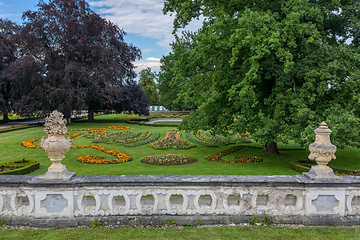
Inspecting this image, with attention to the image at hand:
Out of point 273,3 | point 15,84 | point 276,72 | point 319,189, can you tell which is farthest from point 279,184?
point 15,84

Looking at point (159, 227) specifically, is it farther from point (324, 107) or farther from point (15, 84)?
point (15, 84)

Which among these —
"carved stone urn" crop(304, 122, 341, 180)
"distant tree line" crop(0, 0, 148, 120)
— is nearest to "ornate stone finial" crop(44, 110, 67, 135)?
"carved stone urn" crop(304, 122, 341, 180)

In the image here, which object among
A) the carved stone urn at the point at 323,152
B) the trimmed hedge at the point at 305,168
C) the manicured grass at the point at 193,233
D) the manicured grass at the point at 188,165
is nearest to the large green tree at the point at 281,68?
the trimmed hedge at the point at 305,168

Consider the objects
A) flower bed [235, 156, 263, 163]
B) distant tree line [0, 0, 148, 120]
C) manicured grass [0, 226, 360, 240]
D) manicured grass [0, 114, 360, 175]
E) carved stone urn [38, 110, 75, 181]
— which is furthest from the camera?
distant tree line [0, 0, 148, 120]

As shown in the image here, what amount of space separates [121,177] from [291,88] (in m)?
9.25

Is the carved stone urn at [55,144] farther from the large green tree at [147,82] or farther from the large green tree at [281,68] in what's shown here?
the large green tree at [147,82]

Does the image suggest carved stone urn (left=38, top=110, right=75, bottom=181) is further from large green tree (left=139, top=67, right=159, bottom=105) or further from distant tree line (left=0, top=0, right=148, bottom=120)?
large green tree (left=139, top=67, right=159, bottom=105)

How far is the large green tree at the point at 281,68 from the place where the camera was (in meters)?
10.9

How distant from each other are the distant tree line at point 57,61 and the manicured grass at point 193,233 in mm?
26603

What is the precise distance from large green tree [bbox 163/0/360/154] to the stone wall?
199 inches

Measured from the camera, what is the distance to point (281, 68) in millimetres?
12031

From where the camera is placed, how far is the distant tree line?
1199 inches

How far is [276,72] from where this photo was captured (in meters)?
12.0

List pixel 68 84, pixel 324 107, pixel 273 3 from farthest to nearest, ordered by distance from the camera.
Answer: pixel 68 84 → pixel 273 3 → pixel 324 107
